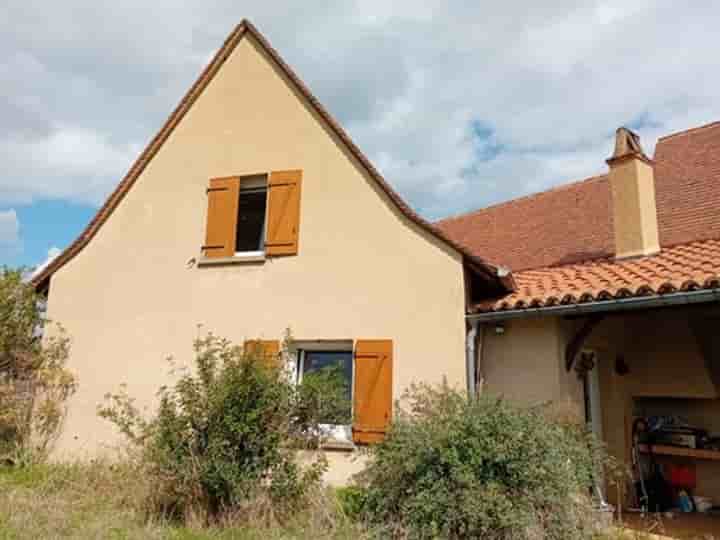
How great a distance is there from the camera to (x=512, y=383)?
8.24m

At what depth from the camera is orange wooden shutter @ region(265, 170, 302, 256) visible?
9547 millimetres

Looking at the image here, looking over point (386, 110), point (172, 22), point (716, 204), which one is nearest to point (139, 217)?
point (172, 22)

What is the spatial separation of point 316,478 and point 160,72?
9583 millimetres

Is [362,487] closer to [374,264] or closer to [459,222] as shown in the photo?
[374,264]

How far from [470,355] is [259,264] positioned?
412cm

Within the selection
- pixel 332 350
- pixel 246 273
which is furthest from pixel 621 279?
pixel 246 273

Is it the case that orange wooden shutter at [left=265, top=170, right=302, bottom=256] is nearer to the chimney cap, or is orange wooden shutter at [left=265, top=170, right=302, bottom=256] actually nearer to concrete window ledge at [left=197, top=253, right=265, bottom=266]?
concrete window ledge at [left=197, top=253, right=265, bottom=266]

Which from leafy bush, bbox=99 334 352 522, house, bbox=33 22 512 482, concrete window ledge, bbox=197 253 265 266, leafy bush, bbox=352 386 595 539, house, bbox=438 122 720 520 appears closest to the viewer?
leafy bush, bbox=352 386 595 539

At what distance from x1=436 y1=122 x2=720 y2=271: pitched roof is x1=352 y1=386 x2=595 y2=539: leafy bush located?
5.08m

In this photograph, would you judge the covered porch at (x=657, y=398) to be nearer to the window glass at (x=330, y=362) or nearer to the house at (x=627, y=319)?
the house at (x=627, y=319)

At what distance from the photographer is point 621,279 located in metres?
7.52

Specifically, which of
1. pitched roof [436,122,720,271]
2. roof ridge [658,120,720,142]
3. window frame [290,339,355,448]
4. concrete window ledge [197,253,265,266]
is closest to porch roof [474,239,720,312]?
pitched roof [436,122,720,271]

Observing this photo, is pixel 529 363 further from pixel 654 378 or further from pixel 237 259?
pixel 237 259

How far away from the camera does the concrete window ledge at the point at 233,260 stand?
31.8 feet
